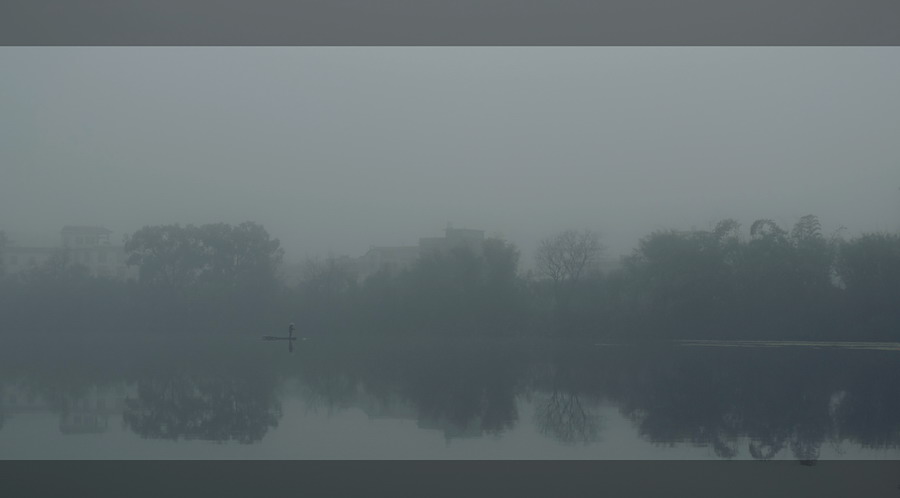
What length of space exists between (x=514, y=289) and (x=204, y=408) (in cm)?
639

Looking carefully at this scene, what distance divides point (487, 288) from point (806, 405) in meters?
6.00

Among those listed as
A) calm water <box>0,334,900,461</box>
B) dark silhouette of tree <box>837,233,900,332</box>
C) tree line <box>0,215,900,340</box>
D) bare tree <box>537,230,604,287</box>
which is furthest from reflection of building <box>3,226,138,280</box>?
dark silhouette of tree <box>837,233,900,332</box>

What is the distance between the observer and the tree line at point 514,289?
11.5m

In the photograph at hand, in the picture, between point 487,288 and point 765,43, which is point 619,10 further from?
point 487,288

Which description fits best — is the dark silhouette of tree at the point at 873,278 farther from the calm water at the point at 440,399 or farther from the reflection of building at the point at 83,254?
the reflection of building at the point at 83,254

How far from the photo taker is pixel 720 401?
7.94 meters

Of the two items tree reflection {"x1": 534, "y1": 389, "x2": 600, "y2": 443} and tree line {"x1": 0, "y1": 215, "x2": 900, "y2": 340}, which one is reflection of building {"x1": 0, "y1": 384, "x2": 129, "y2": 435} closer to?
tree line {"x1": 0, "y1": 215, "x2": 900, "y2": 340}

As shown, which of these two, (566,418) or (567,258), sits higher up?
(567,258)

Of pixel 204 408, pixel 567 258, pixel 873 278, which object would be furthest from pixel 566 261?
pixel 204 408

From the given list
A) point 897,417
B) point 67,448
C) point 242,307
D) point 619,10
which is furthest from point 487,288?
point 619,10

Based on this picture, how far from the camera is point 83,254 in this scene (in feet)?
36.4

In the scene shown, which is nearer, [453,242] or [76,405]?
[76,405]

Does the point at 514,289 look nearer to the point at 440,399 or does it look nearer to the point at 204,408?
the point at 440,399

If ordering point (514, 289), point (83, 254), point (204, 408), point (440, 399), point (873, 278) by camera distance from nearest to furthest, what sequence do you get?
point (204, 408), point (440, 399), point (83, 254), point (873, 278), point (514, 289)
